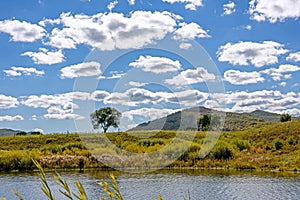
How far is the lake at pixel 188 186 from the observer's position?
74.8ft

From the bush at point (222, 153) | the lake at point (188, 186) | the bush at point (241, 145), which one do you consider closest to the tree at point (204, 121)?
the bush at point (241, 145)

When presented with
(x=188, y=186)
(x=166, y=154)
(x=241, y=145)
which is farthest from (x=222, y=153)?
(x=188, y=186)

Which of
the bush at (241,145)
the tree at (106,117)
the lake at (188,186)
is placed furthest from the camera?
the tree at (106,117)

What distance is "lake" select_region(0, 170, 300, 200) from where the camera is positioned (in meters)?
22.8

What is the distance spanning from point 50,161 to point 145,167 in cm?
896

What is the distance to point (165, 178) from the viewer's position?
30.6m

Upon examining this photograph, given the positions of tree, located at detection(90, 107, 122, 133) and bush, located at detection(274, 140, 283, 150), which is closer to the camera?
bush, located at detection(274, 140, 283, 150)

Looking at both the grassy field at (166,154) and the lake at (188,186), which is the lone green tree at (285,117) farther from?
the lake at (188,186)

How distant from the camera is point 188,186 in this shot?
24812 mm

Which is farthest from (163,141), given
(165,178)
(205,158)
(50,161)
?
(165,178)

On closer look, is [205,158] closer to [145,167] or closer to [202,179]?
[145,167]

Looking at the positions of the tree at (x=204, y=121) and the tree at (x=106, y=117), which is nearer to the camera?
the tree at (x=106, y=117)

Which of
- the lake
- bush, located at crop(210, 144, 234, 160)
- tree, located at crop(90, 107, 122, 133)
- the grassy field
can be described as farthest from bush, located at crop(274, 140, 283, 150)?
tree, located at crop(90, 107, 122, 133)

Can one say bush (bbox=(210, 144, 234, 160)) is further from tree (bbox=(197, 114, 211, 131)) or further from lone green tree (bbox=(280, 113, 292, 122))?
tree (bbox=(197, 114, 211, 131))
